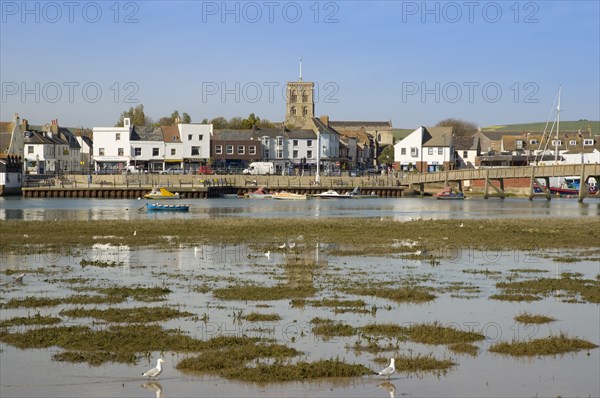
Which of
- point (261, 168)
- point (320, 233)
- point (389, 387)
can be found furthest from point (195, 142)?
point (389, 387)

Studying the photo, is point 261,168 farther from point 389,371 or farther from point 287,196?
point 389,371

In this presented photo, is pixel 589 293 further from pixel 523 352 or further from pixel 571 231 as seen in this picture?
pixel 571 231

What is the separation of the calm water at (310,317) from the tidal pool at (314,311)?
5cm

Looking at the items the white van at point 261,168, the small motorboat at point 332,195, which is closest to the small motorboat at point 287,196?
the small motorboat at point 332,195

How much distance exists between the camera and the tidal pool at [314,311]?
63.7 ft

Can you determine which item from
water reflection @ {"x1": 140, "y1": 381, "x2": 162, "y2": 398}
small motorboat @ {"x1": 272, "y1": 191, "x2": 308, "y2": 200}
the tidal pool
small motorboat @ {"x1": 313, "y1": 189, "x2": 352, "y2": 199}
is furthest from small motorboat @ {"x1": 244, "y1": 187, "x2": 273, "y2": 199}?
water reflection @ {"x1": 140, "y1": 381, "x2": 162, "y2": 398}

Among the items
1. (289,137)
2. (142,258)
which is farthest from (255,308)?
(289,137)

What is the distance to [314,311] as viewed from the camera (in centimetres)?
2705

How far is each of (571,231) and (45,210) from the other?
154 ft

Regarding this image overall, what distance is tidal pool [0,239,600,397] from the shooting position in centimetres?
1941

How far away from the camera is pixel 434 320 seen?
25953 millimetres

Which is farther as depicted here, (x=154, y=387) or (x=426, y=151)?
(x=426, y=151)

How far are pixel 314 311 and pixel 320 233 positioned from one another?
27.3 meters

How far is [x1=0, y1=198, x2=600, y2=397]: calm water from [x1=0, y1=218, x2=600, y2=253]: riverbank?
3038 mm
